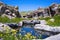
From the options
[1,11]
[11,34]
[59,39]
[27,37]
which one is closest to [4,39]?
[11,34]

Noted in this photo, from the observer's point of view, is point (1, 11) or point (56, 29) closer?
point (56, 29)

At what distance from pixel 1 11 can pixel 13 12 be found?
23.5 feet

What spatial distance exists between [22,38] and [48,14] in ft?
147

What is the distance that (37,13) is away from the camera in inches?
2135

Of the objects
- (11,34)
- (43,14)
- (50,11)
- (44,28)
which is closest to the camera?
(11,34)

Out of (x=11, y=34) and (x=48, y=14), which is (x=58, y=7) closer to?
(x=48, y=14)

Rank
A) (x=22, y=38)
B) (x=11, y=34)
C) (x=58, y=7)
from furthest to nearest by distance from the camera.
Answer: (x=58, y=7) < (x=11, y=34) < (x=22, y=38)

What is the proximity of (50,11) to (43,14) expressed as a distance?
15.8 ft

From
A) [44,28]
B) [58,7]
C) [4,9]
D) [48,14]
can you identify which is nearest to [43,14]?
[48,14]

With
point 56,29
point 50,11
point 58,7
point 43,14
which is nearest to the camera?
point 56,29

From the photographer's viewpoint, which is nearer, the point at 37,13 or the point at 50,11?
the point at 50,11

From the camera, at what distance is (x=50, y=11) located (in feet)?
155

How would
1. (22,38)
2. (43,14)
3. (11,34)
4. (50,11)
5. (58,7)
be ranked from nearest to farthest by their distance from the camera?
(22,38) → (11,34) → (58,7) → (50,11) → (43,14)

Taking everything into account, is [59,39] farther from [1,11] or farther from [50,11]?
[50,11]
